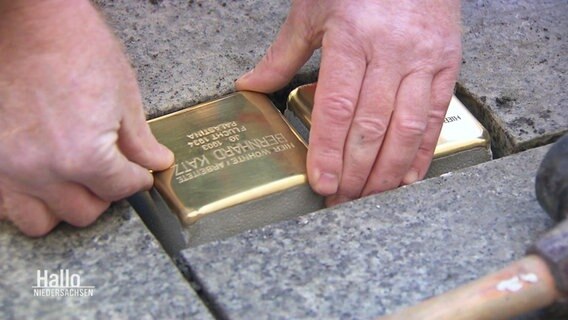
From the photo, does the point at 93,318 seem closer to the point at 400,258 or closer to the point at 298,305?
the point at 298,305

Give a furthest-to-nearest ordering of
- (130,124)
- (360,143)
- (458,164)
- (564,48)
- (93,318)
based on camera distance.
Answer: (564,48) < (458,164) < (360,143) < (130,124) < (93,318)

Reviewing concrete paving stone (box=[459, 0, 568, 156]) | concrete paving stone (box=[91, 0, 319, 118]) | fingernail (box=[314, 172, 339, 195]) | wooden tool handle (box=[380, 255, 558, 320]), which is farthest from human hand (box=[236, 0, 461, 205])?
wooden tool handle (box=[380, 255, 558, 320])

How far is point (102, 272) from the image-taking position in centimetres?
137

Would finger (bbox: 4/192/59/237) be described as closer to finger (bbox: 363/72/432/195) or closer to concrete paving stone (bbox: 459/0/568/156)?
finger (bbox: 363/72/432/195)

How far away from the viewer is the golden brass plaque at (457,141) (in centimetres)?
165

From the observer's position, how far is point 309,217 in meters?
1.46

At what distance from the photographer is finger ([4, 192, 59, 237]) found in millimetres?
1379

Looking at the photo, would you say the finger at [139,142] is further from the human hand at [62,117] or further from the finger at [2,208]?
the finger at [2,208]

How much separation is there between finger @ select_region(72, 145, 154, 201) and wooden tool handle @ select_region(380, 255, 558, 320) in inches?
18.6

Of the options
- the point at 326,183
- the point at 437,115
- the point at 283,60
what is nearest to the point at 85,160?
the point at 326,183

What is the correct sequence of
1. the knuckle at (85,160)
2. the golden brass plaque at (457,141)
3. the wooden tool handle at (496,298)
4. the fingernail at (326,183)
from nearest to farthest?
the wooden tool handle at (496,298), the knuckle at (85,160), the fingernail at (326,183), the golden brass plaque at (457,141)

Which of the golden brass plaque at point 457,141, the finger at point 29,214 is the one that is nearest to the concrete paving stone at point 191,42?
the golden brass plaque at point 457,141

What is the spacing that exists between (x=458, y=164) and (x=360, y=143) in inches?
9.6

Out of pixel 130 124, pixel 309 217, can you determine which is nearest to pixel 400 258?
pixel 309 217
